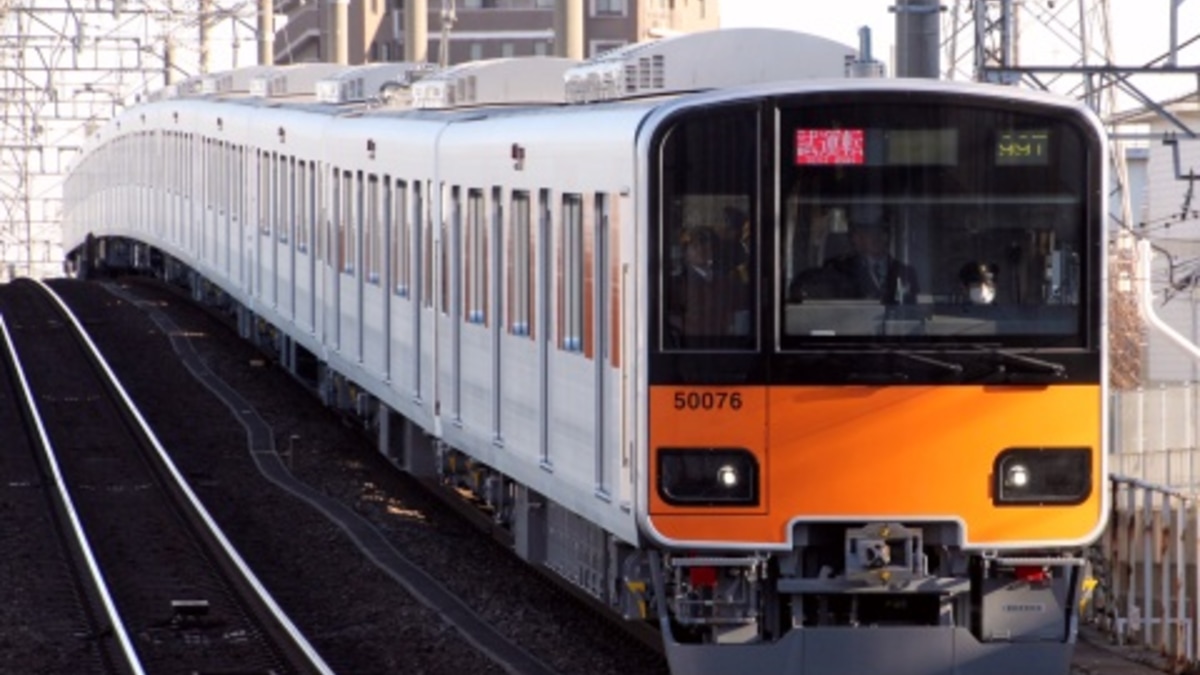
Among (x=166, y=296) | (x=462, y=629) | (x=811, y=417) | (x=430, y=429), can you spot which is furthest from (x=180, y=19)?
(x=811, y=417)

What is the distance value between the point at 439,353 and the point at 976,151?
587cm

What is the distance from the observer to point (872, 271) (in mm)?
10281

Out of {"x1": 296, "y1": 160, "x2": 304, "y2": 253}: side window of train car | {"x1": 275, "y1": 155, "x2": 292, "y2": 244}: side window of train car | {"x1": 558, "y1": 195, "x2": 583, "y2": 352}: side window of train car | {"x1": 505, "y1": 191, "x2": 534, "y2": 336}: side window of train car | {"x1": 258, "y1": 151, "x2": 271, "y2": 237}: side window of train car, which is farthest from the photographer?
{"x1": 258, "y1": 151, "x2": 271, "y2": 237}: side window of train car

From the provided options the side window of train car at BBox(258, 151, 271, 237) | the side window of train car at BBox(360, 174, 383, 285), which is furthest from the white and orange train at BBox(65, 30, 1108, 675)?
the side window of train car at BBox(258, 151, 271, 237)

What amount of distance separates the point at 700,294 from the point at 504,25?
229 feet

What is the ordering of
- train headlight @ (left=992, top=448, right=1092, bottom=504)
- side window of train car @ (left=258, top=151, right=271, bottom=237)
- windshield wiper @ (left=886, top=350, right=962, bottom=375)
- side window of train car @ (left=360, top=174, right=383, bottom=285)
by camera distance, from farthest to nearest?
side window of train car @ (left=258, top=151, right=271, bottom=237) → side window of train car @ (left=360, top=174, right=383, bottom=285) → train headlight @ (left=992, top=448, right=1092, bottom=504) → windshield wiper @ (left=886, top=350, right=962, bottom=375)

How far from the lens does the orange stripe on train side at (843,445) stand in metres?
10.3

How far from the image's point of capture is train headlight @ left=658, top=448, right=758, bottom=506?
33.8 feet

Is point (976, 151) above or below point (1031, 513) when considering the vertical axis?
above

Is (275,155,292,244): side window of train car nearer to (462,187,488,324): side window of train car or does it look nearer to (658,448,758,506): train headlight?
(462,187,488,324): side window of train car

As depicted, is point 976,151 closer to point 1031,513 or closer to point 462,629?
point 1031,513

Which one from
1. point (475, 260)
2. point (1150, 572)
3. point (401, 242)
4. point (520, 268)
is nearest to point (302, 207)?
point (401, 242)

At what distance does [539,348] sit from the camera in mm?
12609

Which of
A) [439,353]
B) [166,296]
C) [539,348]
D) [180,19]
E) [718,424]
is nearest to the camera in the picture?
[718,424]
